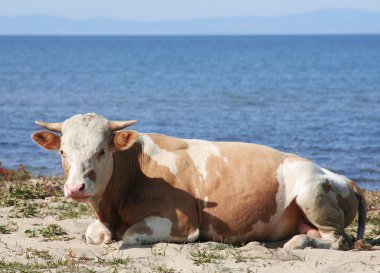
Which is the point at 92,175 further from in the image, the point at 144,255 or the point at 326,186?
the point at 326,186

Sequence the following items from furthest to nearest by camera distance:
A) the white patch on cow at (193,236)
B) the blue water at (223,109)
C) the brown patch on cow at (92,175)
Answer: the blue water at (223,109), the white patch on cow at (193,236), the brown patch on cow at (92,175)

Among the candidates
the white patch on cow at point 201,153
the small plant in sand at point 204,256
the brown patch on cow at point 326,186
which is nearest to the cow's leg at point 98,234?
the small plant in sand at point 204,256

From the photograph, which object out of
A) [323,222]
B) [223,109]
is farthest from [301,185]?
[223,109]

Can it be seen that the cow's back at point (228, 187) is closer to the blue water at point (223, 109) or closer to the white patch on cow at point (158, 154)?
the white patch on cow at point (158, 154)

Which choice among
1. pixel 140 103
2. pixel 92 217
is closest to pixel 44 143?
pixel 92 217

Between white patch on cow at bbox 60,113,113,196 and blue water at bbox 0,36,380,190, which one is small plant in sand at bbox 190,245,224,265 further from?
blue water at bbox 0,36,380,190

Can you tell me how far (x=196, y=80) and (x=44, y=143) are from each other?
57941 millimetres

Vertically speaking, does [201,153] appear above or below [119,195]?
above

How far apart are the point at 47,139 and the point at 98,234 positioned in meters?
1.23

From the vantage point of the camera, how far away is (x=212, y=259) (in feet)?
27.9

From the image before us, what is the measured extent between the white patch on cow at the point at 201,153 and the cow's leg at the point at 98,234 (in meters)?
1.27

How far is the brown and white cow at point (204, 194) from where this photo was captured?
934 centimetres

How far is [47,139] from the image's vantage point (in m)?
9.37

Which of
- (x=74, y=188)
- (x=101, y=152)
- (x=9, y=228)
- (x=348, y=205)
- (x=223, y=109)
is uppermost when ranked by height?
(x=101, y=152)
